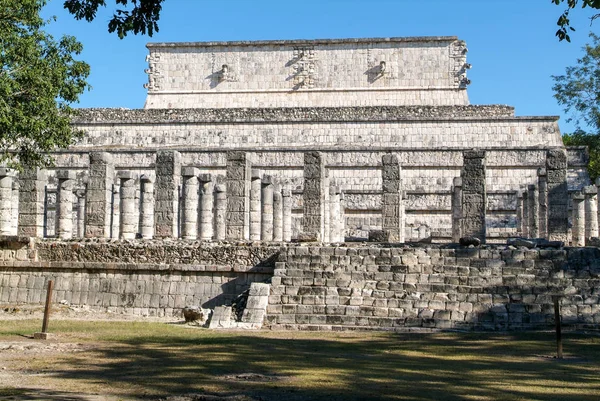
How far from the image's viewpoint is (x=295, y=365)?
10.3 meters

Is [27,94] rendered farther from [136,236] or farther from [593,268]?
[593,268]

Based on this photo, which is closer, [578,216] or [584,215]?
[578,216]

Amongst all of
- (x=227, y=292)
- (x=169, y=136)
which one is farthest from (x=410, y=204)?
(x=227, y=292)

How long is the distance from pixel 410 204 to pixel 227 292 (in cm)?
1520

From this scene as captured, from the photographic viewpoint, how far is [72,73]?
63.8ft

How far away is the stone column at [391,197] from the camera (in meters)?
21.7

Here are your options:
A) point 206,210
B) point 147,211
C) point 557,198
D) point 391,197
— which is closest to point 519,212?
point 391,197

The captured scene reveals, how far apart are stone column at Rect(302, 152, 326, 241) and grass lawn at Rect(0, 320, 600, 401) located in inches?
273


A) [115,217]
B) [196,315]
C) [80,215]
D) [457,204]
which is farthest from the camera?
[80,215]

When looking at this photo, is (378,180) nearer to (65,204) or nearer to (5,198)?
(65,204)

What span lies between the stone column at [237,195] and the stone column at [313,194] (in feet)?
4.83

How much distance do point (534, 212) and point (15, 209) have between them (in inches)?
620

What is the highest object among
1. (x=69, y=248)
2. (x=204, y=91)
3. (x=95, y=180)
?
(x=204, y=91)

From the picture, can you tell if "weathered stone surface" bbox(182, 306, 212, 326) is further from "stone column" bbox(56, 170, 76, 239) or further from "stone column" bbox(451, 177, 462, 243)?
"stone column" bbox(451, 177, 462, 243)
